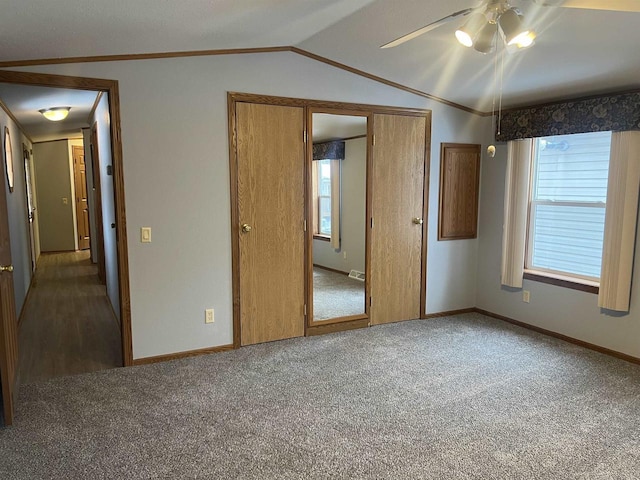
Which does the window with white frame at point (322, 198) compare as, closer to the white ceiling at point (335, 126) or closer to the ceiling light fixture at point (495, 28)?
the white ceiling at point (335, 126)

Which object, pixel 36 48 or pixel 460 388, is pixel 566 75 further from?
pixel 36 48

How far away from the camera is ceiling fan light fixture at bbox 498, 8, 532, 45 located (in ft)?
6.40

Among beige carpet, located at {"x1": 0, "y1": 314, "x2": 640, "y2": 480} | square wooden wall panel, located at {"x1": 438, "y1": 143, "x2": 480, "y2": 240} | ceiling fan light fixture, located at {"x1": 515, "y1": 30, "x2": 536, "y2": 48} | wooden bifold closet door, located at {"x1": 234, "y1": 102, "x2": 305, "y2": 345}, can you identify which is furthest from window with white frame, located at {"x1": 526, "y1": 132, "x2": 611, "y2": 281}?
wooden bifold closet door, located at {"x1": 234, "y1": 102, "x2": 305, "y2": 345}

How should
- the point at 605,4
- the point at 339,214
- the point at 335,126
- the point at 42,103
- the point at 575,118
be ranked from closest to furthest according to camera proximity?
the point at 605,4 < the point at 575,118 < the point at 335,126 < the point at 339,214 < the point at 42,103

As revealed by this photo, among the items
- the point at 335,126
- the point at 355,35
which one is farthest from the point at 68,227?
the point at 355,35

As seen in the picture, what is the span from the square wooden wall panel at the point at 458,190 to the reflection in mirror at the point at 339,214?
916 millimetres

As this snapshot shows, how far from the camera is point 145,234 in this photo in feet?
11.3

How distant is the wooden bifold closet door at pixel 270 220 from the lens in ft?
12.3

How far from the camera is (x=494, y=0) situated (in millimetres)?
1978

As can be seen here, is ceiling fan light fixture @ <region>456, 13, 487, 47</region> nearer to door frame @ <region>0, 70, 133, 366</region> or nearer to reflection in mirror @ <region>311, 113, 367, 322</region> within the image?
reflection in mirror @ <region>311, 113, 367, 322</region>

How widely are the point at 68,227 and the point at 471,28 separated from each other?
30.5 ft

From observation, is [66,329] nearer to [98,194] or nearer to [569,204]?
[98,194]

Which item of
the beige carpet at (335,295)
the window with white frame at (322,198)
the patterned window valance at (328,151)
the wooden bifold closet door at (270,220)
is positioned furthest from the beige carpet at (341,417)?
the patterned window valance at (328,151)

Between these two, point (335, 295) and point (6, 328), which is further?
point (335, 295)
